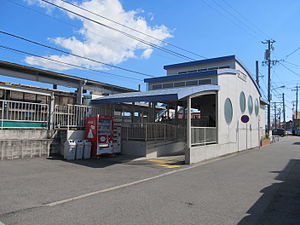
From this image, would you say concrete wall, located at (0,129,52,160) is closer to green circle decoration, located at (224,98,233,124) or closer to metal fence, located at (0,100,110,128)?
metal fence, located at (0,100,110,128)

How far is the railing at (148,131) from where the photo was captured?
43.2ft

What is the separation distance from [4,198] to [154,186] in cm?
386

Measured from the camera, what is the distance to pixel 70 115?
1327 centimetres

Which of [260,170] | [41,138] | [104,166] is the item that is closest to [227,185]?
[260,170]

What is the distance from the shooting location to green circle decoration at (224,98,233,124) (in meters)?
15.1

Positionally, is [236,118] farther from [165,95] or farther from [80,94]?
[80,94]

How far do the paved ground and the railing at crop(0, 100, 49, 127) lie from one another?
2794mm

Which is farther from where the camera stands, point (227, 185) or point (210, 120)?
point (210, 120)

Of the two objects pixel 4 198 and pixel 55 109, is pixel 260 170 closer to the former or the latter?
pixel 4 198

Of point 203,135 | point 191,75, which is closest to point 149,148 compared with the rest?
point 203,135

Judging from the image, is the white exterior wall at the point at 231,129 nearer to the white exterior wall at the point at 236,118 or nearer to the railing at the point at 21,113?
the white exterior wall at the point at 236,118

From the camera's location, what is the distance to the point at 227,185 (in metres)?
7.04

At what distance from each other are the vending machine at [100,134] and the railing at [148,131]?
1208 millimetres

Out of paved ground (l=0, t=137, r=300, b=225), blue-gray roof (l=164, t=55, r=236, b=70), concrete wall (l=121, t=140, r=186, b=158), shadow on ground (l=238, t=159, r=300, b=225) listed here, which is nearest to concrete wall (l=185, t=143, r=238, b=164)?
paved ground (l=0, t=137, r=300, b=225)
